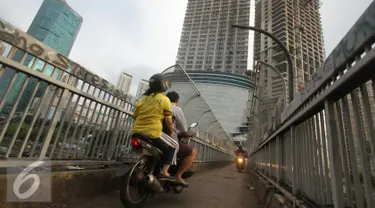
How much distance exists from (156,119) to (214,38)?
75.1 metres

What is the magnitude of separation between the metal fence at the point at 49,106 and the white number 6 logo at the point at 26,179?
6.2 inches

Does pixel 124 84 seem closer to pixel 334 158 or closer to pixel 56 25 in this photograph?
pixel 334 158

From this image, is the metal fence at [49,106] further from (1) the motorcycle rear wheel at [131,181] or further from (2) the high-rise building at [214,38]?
(2) the high-rise building at [214,38]

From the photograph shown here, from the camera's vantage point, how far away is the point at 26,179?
73.4 inches

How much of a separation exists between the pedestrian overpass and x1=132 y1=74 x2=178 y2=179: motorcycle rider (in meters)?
0.75

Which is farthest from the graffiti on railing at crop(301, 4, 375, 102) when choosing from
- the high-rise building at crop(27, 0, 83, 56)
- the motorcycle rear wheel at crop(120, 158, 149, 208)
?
the high-rise building at crop(27, 0, 83, 56)

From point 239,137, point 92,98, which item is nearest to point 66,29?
point 239,137

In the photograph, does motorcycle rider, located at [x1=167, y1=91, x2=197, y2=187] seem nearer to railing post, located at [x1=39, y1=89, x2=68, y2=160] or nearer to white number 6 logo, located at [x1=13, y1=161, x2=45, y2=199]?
railing post, located at [x1=39, y1=89, x2=68, y2=160]

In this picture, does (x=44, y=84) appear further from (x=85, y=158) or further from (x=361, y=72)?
(x=361, y=72)

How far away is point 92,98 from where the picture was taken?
9.07 feet

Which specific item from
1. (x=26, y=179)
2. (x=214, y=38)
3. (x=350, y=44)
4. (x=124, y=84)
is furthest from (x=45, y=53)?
(x=214, y=38)

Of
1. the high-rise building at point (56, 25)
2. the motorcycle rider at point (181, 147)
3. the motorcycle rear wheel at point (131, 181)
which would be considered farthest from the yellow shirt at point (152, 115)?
the high-rise building at point (56, 25)

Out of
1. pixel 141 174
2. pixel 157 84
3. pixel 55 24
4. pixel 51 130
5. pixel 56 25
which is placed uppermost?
pixel 55 24

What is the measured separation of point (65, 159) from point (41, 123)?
53 cm
